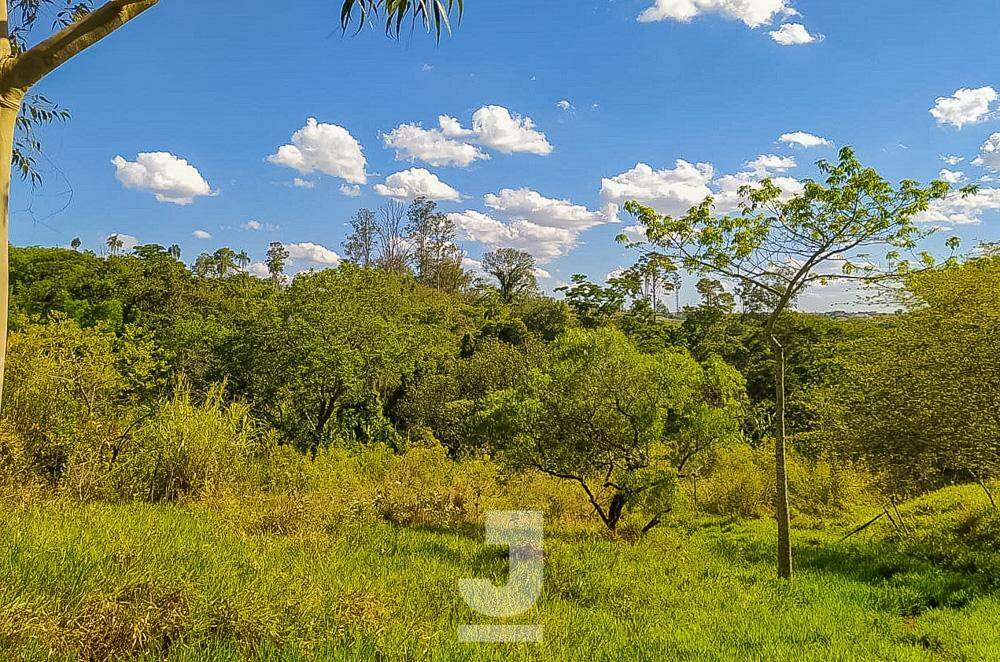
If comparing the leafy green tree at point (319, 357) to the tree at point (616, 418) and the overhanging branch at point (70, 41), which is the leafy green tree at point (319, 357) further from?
the overhanging branch at point (70, 41)

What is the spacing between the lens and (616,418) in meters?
10.3

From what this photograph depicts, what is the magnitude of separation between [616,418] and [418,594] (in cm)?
588

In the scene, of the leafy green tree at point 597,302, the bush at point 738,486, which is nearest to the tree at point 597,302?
the leafy green tree at point 597,302

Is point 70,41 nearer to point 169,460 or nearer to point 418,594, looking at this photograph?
point 418,594

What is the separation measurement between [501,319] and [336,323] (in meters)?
18.1

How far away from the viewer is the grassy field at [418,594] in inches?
134

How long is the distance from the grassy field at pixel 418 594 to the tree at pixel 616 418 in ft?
4.44

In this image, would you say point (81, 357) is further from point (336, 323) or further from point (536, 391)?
point (336, 323)

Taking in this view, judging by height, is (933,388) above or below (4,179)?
below

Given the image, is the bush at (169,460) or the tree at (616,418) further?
the tree at (616,418)

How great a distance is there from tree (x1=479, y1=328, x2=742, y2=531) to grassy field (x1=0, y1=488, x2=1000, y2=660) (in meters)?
1.35

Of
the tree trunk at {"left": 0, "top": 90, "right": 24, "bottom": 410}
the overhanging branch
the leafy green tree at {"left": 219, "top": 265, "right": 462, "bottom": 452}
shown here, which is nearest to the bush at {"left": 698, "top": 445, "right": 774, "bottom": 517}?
the leafy green tree at {"left": 219, "top": 265, "right": 462, "bottom": 452}

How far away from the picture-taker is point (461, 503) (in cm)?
1162

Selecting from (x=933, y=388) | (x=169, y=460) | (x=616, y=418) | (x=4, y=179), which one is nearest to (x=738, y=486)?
(x=616, y=418)
